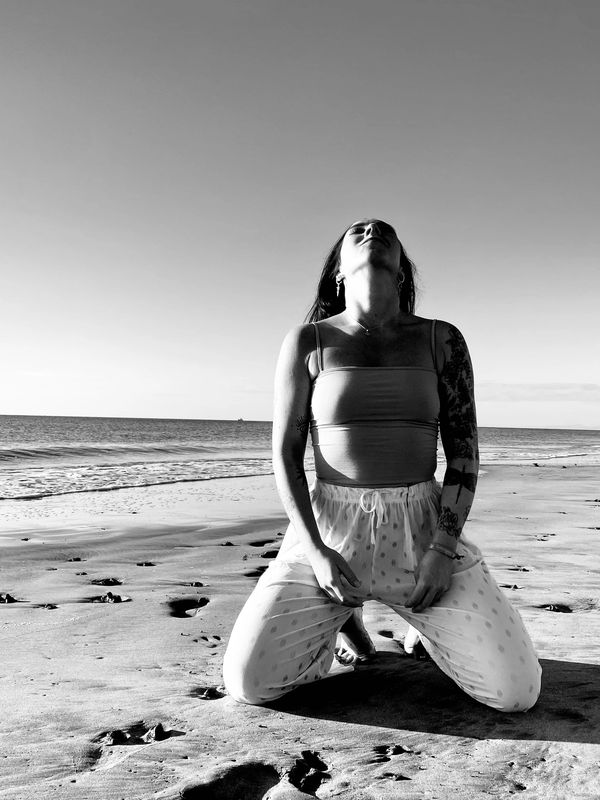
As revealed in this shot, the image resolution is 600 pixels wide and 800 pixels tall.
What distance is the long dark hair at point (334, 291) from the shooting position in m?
3.38

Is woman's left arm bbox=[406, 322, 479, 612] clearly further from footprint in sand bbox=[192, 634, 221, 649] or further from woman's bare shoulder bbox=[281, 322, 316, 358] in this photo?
footprint in sand bbox=[192, 634, 221, 649]

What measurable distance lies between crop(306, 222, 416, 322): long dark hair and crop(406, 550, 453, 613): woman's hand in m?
1.38

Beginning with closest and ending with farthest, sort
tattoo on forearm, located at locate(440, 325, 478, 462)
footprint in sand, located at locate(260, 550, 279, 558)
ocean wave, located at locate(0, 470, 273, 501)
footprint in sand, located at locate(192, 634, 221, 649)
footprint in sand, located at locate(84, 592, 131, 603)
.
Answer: tattoo on forearm, located at locate(440, 325, 478, 462)
footprint in sand, located at locate(192, 634, 221, 649)
footprint in sand, located at locate(84, 592, 131, 603)
footprint in sand, located at locate(260, 550, 279, 558)
ocean wave, located at locate(0, 470, 273, 501)

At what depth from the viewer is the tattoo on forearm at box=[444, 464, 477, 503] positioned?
9.32 feet

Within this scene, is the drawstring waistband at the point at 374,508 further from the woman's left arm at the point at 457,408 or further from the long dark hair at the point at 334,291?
the long dark hair at the point at 334,291

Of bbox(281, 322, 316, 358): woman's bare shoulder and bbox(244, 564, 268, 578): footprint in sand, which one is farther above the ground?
bbox(281, 322, 316, 358): woman's bare shoulder

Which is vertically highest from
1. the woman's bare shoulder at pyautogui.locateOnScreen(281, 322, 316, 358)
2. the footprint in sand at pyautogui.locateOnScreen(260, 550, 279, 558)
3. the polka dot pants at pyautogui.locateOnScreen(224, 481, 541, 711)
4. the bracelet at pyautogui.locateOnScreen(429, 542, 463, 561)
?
the woman's bare shoulder at pyautogui.locateOnScreen(281, 322, 316, 358)

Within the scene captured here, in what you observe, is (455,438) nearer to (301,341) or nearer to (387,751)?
(301,341)

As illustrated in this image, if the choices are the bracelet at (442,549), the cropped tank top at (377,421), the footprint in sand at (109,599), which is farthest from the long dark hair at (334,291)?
the footprint in sand at (109,599)

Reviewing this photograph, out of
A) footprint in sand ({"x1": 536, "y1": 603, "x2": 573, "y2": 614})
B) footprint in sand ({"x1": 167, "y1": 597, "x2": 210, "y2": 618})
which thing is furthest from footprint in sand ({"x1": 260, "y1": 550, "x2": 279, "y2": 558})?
footprint in sand ({"x1": 536, "y1": 603, "x2": 573, "y2": 614})

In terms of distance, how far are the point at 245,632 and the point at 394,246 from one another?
195 cm

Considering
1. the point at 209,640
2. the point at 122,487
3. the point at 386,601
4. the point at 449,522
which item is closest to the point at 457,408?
the point at 449,522

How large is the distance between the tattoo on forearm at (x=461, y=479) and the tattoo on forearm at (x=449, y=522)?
0.13 metres

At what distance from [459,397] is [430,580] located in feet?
2.88
